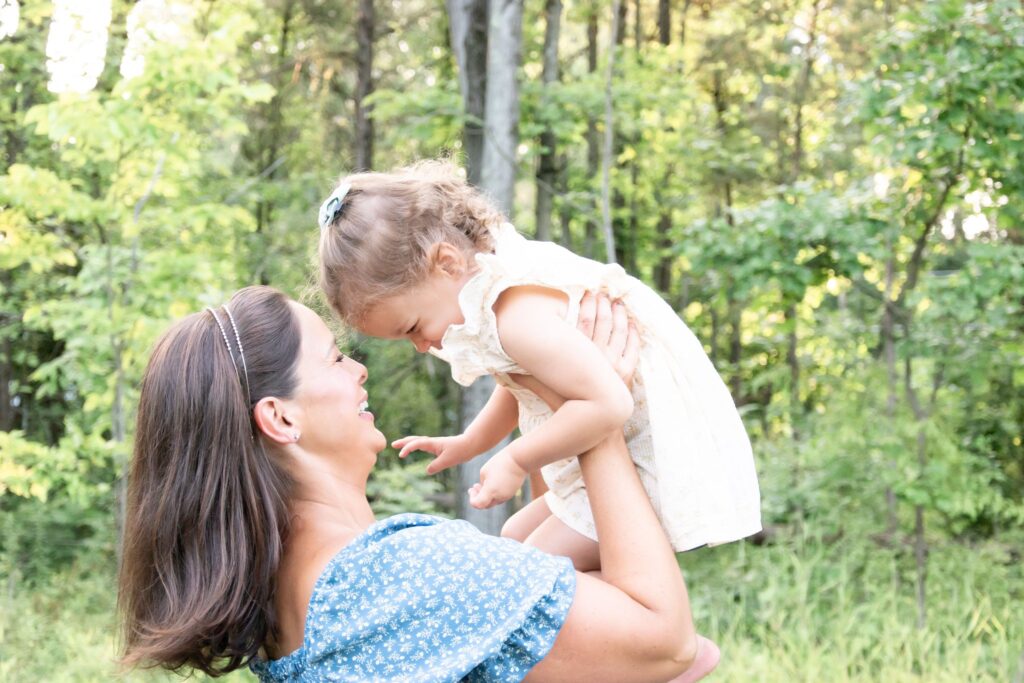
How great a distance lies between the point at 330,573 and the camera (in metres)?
1.42

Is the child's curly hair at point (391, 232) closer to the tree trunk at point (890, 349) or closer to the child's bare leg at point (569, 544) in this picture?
the child's bare leg at point (569, 544)

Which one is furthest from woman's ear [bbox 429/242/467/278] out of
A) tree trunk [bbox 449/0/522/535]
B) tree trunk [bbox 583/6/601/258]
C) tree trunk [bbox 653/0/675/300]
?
tree trunk [bbox 653/0/675/300]

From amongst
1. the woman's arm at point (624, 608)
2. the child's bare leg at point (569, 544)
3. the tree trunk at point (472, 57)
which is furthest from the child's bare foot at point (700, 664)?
the tree trunk at point (472, 57)

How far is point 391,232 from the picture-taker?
1.91 meters

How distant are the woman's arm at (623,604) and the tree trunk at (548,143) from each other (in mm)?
7119

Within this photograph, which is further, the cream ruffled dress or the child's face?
the child's face

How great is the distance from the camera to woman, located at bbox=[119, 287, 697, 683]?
4.63 ft

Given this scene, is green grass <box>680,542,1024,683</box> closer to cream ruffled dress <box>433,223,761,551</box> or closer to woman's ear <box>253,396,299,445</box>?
cream ruffled dress <box>433,223,761,551</box>

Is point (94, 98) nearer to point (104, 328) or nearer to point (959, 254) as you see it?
point (104, 328)

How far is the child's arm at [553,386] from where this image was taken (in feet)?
5.17

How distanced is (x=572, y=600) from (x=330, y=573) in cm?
32

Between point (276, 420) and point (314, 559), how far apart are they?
204 mm

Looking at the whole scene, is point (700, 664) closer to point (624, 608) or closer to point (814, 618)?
point (624, 608)

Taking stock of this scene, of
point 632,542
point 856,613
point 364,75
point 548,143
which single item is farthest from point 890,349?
point 364,75
